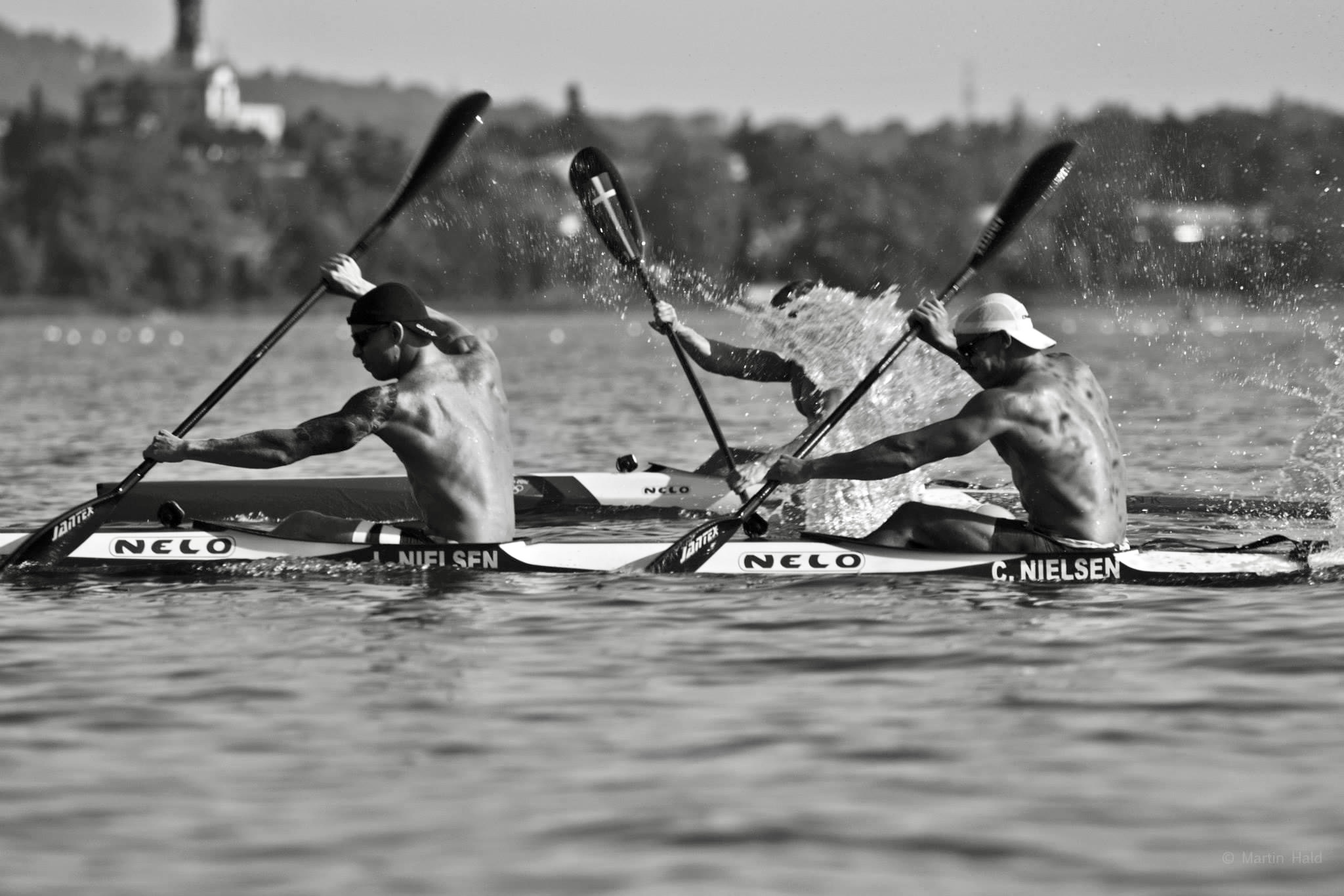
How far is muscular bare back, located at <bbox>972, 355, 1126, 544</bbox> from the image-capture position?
1078cm

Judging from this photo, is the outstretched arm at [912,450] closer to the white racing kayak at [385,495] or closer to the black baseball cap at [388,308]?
the black baseball cap at [388,308]

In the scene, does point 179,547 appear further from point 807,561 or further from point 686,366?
point 686,366

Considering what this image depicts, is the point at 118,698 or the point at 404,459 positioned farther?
the point at 404,459

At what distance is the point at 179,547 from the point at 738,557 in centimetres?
339

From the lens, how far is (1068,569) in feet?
36.6

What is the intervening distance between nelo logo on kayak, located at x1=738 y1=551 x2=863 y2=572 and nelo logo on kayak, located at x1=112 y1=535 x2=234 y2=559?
3133 millimetres

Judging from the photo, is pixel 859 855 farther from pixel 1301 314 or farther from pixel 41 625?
pixel 1301 314

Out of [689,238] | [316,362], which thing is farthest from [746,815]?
[689,238]

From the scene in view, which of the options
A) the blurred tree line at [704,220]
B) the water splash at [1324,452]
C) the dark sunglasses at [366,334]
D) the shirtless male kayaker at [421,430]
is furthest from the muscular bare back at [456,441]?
the blurred tree line at [704,220]

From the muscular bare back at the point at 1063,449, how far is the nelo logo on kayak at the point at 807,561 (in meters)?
1.06

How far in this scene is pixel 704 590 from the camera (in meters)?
11.4

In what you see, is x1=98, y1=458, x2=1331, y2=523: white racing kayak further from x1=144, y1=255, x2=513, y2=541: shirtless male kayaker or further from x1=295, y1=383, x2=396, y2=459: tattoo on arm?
x1=295, y1=383, x2=396, y2=459: tattoo on arm

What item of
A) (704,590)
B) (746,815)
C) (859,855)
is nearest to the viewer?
(859,855)

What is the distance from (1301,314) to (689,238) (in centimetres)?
4689
